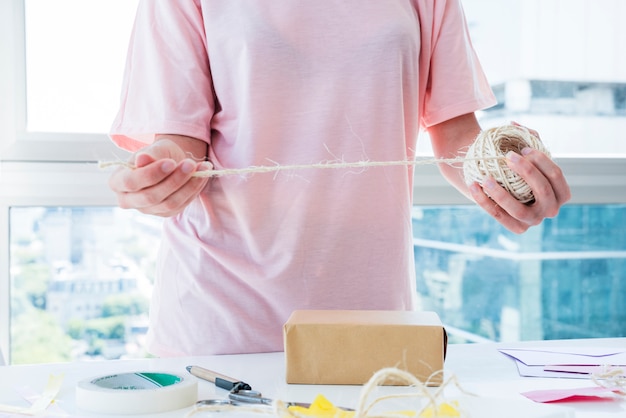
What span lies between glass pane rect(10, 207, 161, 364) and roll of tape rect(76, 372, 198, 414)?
1.14 m

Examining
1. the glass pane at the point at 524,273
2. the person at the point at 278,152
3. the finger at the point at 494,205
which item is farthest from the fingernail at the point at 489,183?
the glass pane at the point at 524,273

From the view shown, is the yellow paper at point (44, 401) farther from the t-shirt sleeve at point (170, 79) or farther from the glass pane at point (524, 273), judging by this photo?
the glass pane at point (524, 273)

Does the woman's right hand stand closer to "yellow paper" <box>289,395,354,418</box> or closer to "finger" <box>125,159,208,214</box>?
"finger" <box>125,159,208,214</box>

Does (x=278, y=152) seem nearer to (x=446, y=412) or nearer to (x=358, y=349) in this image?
(x=358, y=349)

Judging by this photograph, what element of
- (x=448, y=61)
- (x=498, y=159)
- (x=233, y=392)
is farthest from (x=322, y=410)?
(x=448, y=61)

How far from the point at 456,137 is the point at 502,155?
0.86 feet

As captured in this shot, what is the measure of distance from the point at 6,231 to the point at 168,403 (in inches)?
45.8

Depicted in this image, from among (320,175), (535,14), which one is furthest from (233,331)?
(535,14)

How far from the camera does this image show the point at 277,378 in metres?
0.80

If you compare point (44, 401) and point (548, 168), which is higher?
point (548, 168)

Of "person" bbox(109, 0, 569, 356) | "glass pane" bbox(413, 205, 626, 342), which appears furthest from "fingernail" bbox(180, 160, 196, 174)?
"glass pane" bbox(413, 205, 626, 342)

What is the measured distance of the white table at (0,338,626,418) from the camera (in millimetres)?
715

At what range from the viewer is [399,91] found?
3.35 ft

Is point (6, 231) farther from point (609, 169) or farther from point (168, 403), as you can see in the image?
point (609, 169)
